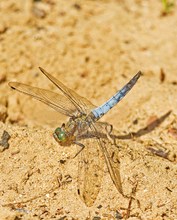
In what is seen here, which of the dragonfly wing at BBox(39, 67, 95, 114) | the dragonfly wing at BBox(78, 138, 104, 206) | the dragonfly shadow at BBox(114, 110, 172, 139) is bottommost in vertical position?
the dragonfly wing at BBox(78, 138, 104, 206)

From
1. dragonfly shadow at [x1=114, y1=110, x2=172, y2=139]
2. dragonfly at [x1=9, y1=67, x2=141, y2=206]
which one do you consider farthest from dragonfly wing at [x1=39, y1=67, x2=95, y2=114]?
dragonfly shadow at [x1=114, y1=110, x2=172, y2=139]

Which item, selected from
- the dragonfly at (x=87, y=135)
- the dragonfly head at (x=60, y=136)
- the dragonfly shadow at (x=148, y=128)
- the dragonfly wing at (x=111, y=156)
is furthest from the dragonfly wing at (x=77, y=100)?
the dragonfly head at (x=60, y=136)

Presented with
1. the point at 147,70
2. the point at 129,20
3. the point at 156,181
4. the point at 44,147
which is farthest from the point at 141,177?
the point at 129,20

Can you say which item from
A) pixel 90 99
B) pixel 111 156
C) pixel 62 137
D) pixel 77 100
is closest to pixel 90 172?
pixel 111 156

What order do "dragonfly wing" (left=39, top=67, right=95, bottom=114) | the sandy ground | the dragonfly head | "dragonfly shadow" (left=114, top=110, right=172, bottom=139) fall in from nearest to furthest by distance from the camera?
the sandy ground, the dragonfly head, "dragonfly shadow" (left=114, top=110, right=172, bottom=139), "dragonfly wing" (left=39, top=67, right=95, bottom=114)

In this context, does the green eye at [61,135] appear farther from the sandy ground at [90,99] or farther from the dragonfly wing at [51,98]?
the dragonfly wing at [51,98]

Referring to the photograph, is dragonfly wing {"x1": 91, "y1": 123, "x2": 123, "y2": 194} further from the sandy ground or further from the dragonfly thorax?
the dragonfly thorax

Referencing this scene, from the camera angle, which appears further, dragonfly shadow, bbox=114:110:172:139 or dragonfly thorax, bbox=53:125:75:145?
dragonfly shadow, bbox=114:110:172:139
